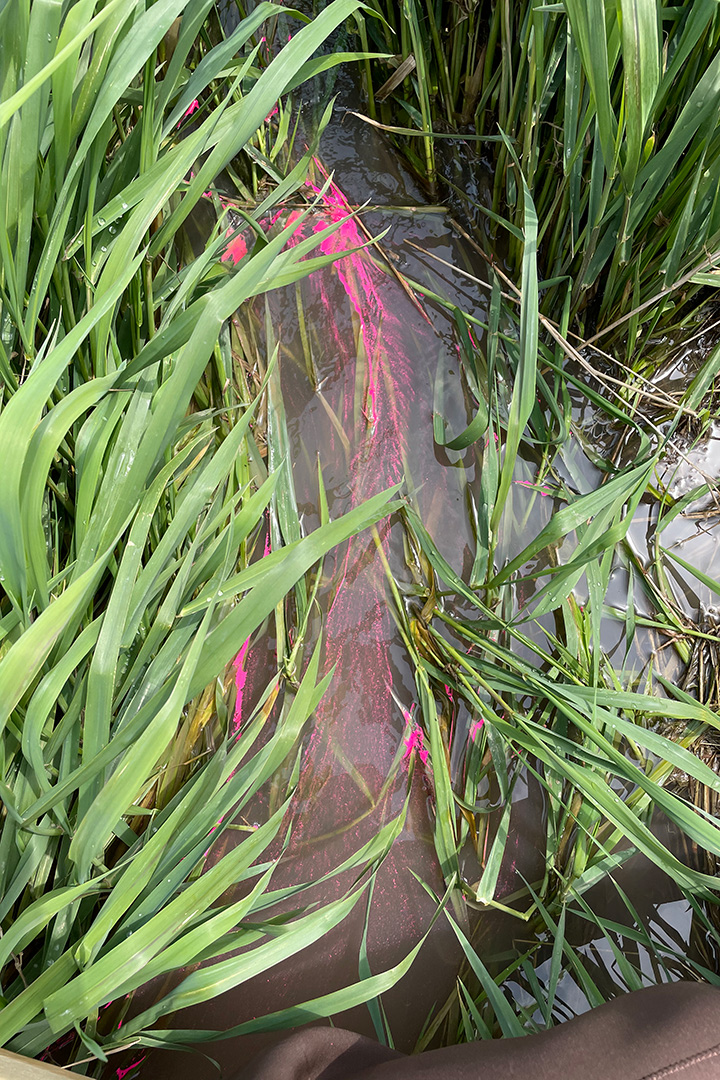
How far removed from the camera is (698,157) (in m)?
0.75

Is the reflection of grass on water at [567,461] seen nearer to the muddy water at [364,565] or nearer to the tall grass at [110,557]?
the muddy water at [364,565]

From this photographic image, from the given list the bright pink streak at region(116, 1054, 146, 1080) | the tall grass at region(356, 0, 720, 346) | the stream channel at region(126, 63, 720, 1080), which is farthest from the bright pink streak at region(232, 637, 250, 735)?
the tall grass at region(356, 0, 720, 346)

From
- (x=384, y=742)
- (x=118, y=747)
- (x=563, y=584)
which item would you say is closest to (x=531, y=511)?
(x=563, y=584)

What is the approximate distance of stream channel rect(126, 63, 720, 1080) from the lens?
31.3 inches

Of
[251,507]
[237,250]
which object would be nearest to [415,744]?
[251,507]

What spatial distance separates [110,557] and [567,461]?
0.64m

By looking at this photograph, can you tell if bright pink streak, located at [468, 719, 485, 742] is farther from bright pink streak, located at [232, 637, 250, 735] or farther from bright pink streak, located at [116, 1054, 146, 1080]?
bright pink streak, located at [116, 1054, 146, 1080]

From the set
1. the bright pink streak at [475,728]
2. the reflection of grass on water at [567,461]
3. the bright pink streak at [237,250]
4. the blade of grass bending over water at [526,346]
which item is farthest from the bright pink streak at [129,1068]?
the bright pink streak at [237,250]

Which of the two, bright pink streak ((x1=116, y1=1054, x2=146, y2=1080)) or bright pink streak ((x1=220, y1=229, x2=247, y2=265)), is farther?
bright pink streak ((x1=220, y1=229, x2=247, y2=265))

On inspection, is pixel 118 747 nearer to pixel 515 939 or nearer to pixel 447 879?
pixel 447 879

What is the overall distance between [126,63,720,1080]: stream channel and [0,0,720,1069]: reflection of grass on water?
1.0 inches

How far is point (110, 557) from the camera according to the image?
2.07ft

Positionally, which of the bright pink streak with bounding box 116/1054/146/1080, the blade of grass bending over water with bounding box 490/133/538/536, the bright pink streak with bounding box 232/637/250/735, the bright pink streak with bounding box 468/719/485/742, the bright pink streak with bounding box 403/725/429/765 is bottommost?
the bright pink streak with bounding box 116/1054/146/1080

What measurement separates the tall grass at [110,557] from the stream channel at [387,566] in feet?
0.38
